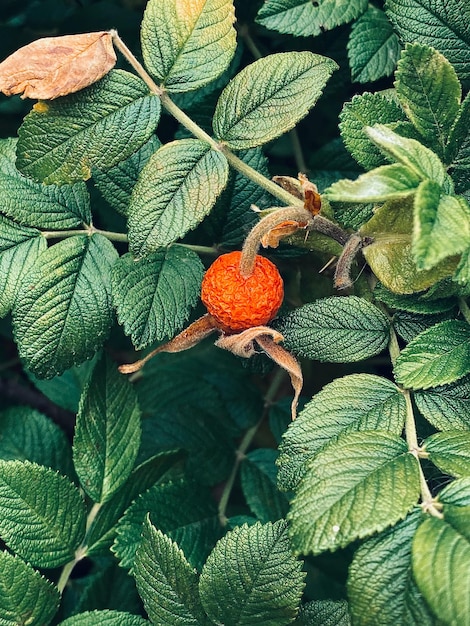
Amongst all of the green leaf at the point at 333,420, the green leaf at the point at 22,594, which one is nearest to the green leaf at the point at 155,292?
the green leaf at the point at 333,420

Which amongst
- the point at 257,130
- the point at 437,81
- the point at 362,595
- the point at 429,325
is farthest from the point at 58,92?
the point at 362,595

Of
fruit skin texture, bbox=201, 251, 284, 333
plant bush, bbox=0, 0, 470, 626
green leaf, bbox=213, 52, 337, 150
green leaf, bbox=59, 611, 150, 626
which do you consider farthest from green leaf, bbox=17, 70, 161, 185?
green leaf, bbox=59, 611, 150, 626

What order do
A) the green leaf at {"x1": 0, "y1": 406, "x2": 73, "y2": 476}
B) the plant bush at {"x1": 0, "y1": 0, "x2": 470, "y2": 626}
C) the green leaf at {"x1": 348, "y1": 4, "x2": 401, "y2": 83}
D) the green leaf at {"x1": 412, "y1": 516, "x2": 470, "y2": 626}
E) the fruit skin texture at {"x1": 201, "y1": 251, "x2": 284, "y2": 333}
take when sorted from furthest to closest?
the green leaf at {"x1": 0, "y1": 406, "x2": 73, "y2": 476} → the green leaf at {"x1": 348, "y1": 4, "x2": 401, "y2": 83} → the fruit skin texture at {"x1": 201, "y1": 251, "x2": 284, "y2": 333} → the plant bush at {"x1": 0, "y1": 0, "x2": 470, "y2": 626} → the green leaf at {"x1": 412, "y1": 516, "x2": 470, "y2": 626}

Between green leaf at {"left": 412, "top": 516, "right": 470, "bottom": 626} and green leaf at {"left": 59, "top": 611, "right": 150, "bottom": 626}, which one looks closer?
green leaf at {"left": 412, "top": 516, "right": 470, "bottom": 626}

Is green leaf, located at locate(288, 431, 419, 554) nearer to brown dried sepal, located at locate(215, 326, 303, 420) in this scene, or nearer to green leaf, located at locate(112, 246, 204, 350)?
brown dried sepal, located at locate(215, 326, 303, 420)

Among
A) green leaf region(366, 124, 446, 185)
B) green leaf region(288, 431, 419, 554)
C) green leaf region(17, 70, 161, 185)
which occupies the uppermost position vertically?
green leaf region(17, 70, 161, 185)

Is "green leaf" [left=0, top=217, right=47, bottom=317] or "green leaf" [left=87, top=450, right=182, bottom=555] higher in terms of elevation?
"green leaf" [left=0, top=217, right=47, bottom=317]

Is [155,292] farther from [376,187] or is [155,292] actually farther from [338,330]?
[376,187]

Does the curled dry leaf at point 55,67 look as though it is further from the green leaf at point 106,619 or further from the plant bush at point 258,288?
the green leaf at point 106,619
